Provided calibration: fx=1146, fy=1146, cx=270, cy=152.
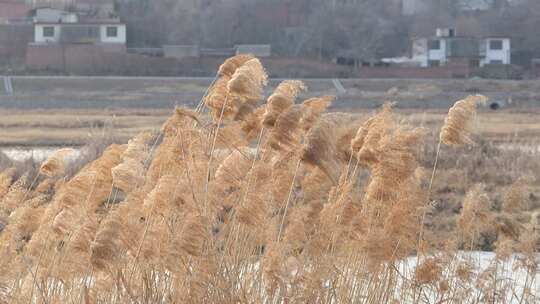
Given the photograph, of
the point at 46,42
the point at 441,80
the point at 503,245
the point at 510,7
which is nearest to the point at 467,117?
the point at 503,245

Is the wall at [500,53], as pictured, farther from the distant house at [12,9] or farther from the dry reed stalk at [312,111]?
the dry reed stalk at [312,111]

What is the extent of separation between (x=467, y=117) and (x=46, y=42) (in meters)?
67.7

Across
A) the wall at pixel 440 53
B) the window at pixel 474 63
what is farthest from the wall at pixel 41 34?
the window at pixel 474 63

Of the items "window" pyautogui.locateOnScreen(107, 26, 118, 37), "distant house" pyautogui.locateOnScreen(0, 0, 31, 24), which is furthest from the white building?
"distant house" pyautogui.locateOnScreen(0, 0, 31, 24)

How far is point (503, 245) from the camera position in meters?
5.95

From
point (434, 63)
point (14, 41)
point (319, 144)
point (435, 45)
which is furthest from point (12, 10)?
point (319, 144)

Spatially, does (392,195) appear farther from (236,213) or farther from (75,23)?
(75,23)

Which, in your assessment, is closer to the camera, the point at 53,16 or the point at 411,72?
the point at 411,72

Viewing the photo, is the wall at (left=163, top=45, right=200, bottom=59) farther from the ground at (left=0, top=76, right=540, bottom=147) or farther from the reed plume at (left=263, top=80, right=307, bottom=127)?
the reed plume at (left=263, top=80, right=307, bottom=127)

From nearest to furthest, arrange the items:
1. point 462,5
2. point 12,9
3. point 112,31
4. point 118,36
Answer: point 118,36 < point 112,31 < point 12,9 < point 462,5

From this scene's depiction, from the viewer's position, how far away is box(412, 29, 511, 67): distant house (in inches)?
2852

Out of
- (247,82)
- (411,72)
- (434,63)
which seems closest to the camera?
(247,82)

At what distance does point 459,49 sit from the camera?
7300 cm

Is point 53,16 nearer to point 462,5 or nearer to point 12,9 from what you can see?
point 12,9
